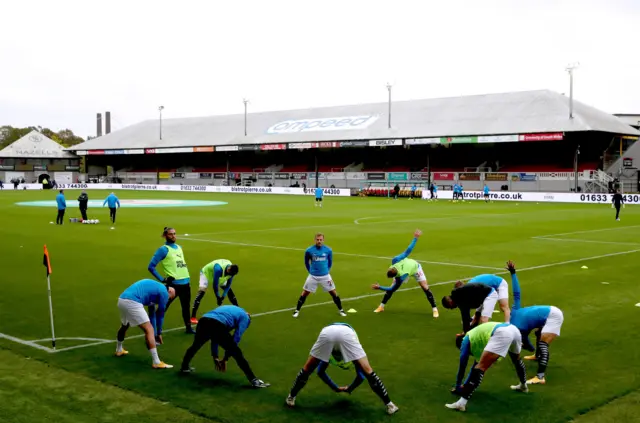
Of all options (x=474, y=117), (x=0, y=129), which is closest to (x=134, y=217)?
(x=474, y=117)

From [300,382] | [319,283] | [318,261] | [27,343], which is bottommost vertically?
[27,343]

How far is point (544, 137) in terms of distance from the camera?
70.7 meters

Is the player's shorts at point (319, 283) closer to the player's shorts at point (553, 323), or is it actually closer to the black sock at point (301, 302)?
the black sock at point (301, 302)

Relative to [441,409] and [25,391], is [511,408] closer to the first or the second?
[441,409]

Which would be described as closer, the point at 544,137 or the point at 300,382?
the point at 300,382

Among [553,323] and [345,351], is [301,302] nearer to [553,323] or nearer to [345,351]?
[553,323]

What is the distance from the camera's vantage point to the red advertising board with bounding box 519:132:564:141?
228 feet

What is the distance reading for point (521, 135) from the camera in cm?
7244

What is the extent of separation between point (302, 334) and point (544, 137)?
2484 inches

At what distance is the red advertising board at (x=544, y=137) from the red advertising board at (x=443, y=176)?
390 inches

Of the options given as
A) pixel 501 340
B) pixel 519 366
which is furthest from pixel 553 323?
pixel 501 340

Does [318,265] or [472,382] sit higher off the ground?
[318,265]

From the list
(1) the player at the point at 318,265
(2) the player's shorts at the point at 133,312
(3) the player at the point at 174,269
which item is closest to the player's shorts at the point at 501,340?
(2) the player's shorts at the point at 133,312

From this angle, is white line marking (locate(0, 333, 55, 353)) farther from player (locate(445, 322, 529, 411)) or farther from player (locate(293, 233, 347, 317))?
player (locate(445, 322, 529, 411))
